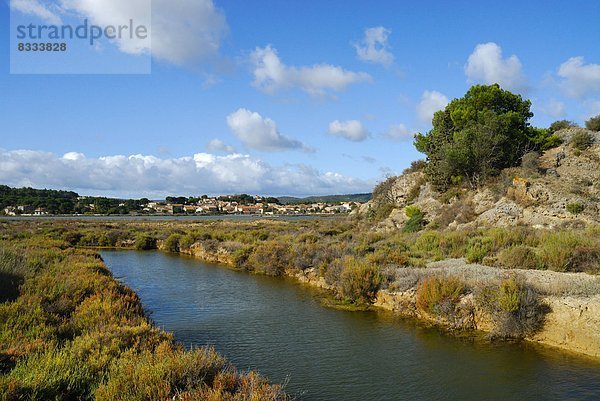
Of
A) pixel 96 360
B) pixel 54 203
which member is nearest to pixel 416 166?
pixel 96 360

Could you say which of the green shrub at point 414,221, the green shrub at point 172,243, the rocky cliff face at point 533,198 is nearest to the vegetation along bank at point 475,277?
the green shrub at point 414,221

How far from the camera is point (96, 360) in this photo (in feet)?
23.9

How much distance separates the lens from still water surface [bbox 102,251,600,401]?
932 centimetres

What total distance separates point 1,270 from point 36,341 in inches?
269

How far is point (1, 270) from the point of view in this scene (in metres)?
13.1

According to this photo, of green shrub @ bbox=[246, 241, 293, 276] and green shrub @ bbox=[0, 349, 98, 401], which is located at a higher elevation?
green shrub @ bbox=[0, 349, 98, 401]

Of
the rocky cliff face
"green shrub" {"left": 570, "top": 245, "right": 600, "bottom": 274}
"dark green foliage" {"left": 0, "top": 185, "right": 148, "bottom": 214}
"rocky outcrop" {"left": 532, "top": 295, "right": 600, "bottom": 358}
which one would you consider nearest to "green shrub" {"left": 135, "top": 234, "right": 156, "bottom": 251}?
the rocky cliff face

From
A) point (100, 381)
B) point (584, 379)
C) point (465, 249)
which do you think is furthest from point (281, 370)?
point (465, 249)

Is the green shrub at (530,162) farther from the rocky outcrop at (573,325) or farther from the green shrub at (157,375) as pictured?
the green shrub at (157,375)

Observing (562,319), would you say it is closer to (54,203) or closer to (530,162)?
(530,162)

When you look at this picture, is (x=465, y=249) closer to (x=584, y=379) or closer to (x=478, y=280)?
(x=478, y=280)

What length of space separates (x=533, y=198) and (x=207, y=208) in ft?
481

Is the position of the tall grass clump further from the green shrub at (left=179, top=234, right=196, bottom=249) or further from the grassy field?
the green shrub at (left=179, top=234, right=196, bottom=249)

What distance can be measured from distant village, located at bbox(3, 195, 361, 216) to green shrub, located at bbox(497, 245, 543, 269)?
94.7 metres
